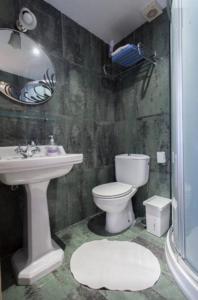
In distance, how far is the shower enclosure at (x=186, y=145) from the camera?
0.89 metres

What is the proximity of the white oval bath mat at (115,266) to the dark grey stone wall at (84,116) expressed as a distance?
465 millimetres

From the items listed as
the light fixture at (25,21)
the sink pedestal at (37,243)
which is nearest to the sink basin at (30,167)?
the sink pedestal at (37,243)

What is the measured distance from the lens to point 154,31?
1619 millimetres

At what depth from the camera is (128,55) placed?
1.64 m

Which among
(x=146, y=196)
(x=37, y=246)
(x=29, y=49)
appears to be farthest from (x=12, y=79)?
(x=146, y=196)

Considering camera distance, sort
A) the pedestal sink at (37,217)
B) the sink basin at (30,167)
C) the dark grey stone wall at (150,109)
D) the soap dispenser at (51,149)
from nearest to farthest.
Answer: the sink basin at (30,167) < the pedestal sink at (37,217) < the soap dispenser at (51,149) < the dark grey stone wall at (150,109)

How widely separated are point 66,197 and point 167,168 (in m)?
1.05

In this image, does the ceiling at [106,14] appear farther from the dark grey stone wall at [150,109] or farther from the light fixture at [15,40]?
the light fixture at [15,40]

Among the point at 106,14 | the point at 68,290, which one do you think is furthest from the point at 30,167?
the point at 106,14

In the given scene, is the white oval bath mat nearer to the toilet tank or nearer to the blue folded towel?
the toilet tank

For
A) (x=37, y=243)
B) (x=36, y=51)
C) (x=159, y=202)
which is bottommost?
(x=37, y=243)

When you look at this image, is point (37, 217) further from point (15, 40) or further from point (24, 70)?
point (15, 40)

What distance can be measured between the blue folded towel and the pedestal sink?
1.18 metres

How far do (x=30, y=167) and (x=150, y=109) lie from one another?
4.37ft
